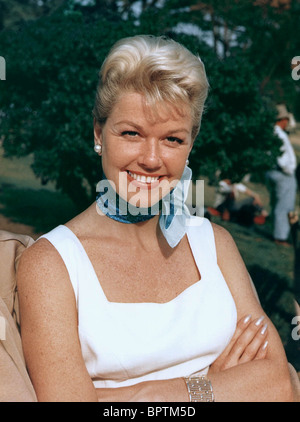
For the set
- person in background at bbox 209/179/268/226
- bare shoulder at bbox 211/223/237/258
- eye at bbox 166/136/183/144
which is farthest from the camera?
person in background at bbox 209/179/268/226

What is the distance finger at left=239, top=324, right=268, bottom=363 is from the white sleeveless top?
3.4 inches

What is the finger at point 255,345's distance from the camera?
1.91 metres

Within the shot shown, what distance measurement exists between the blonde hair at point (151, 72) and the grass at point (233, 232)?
310 centimetres

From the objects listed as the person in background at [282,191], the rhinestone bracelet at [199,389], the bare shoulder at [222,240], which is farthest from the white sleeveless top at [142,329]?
the person in background at [282,191]

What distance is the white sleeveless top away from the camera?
5.65ft

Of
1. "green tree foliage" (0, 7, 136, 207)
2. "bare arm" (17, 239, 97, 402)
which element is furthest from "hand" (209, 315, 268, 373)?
"green tree foliage" (0, 7, 136, 207)

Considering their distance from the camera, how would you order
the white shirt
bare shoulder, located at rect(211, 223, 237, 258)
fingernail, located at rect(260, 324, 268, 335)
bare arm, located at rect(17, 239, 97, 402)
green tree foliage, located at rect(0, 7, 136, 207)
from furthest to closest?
the white shirt < green tree foliage, located at rect(0, 7, 136, 207) < bare shoulder, located at rect(211, 223, 237, 258) < fingernail, located at rect(260, 324, 268, 335) < bare arm, located at rect(17, 239, 97, 402)

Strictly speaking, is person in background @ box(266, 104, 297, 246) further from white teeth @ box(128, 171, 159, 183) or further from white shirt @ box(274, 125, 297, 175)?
white teeth @ box(128, 171, 159, 183)

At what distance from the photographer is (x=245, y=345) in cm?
194

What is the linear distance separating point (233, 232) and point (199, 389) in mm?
5846

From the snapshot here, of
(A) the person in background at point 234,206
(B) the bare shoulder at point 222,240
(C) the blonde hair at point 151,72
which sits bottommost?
(A) the person in background at point 234,206

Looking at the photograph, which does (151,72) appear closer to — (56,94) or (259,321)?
(259,321)

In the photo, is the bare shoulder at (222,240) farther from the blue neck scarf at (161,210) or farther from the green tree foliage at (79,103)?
the green tree foliage at (79,103)
